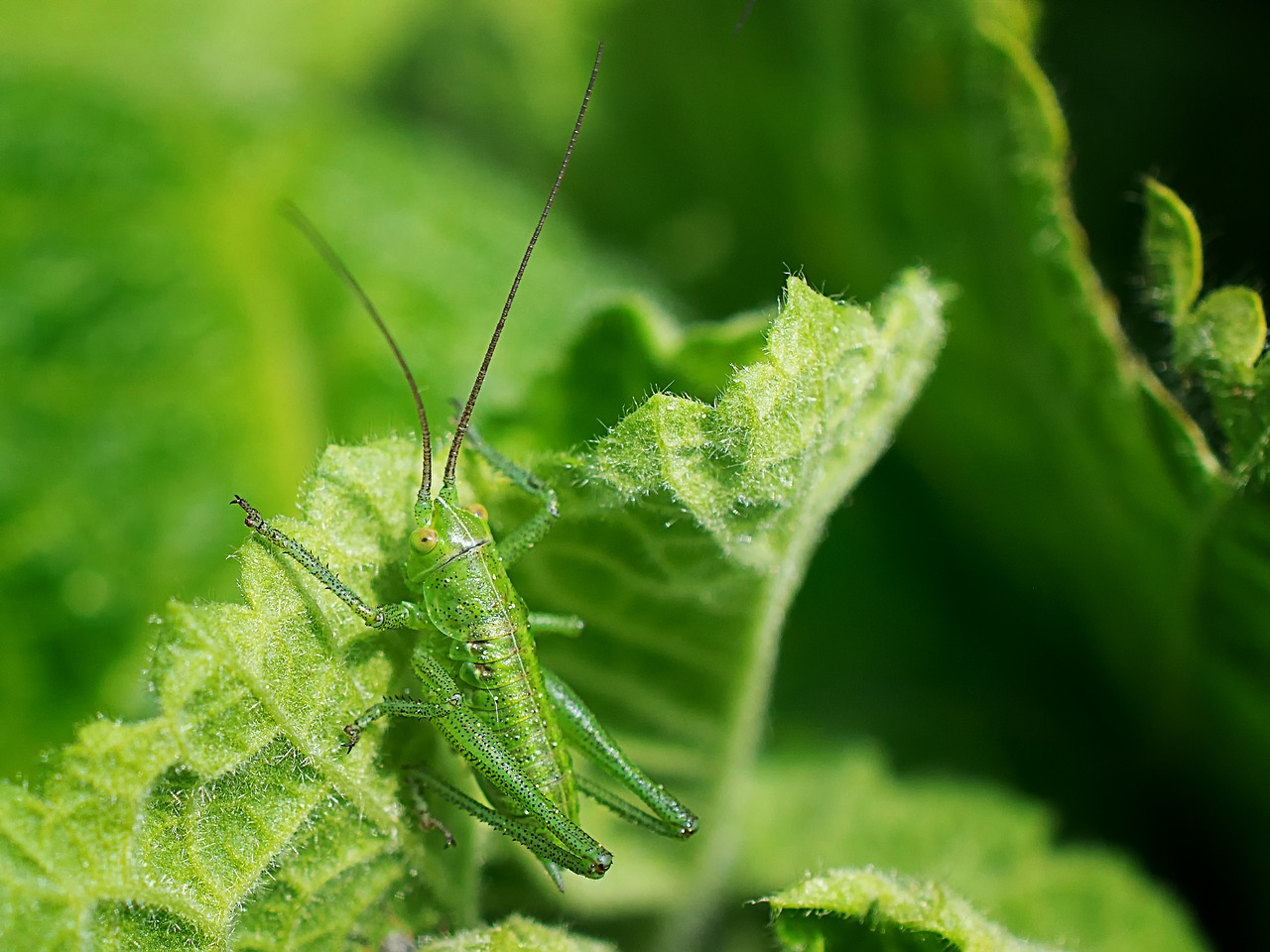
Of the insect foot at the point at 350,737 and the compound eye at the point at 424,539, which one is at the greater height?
the compound eye at the point at 424,539

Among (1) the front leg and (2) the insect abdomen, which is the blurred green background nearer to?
(2) the insect abdomen

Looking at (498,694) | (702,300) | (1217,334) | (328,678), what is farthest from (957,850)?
(702,300)

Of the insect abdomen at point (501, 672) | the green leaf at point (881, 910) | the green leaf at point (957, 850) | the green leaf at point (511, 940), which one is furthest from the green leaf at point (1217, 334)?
the green leaf at point (511, 940)

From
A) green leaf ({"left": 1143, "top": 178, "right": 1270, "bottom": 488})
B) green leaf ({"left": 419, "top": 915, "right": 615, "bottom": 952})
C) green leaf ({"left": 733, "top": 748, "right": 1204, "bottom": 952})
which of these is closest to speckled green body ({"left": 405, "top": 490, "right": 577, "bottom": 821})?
green leaf ({"left": 419, "top": 915, "right": 615, "bottom": 952})

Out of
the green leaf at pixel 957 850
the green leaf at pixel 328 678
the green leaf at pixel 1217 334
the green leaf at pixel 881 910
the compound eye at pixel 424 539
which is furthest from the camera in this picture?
the green leaf at pixel 957 850

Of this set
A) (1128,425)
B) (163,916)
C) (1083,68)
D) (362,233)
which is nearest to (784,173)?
(1083,68)

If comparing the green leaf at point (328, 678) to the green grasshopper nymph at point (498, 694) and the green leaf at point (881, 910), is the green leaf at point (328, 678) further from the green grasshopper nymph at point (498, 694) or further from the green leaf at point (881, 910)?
the green leaf at point (881, 910)
